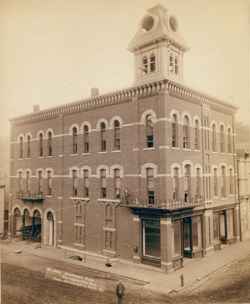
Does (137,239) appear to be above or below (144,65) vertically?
below

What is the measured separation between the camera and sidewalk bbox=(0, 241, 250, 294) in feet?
44.1

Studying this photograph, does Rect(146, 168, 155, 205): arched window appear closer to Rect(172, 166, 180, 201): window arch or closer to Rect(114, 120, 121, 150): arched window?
Rect(172, 166, 180, 201): window arch

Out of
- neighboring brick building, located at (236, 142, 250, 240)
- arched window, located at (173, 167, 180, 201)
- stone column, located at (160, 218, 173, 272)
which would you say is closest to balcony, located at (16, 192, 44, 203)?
stone column, located at (160, 218, 173, 272)

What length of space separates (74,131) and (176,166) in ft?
21.6

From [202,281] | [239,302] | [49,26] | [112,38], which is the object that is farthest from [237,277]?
[49,26]

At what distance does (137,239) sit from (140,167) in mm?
3494

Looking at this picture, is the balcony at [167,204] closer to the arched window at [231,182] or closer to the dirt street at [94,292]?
the arched window at [231,182]

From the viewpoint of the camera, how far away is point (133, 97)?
54.1ft

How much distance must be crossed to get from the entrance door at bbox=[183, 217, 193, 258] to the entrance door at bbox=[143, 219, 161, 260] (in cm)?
181

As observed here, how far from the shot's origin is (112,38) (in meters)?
12.1

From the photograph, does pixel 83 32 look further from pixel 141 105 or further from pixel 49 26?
pixel 141 105

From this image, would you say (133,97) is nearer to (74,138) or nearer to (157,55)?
(157,55)

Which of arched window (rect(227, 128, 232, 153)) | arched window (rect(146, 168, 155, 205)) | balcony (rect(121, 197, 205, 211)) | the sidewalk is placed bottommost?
the sidewalk

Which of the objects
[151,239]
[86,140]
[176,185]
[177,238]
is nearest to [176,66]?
[176,185]
